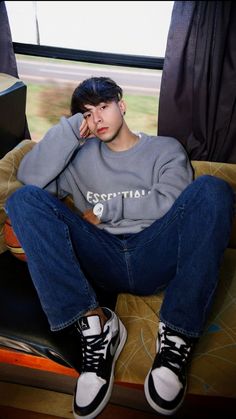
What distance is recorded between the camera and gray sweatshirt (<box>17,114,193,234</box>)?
4.50 feet

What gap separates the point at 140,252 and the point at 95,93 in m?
0.68

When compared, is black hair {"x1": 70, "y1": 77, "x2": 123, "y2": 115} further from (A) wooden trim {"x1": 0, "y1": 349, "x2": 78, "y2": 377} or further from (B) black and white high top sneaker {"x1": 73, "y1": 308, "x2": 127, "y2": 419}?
(A) wooden trim {"x1": 0, "y1": 349, "x2": 78, "y2": 377}

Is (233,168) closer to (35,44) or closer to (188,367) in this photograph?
(188,367)

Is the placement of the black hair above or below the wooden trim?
above

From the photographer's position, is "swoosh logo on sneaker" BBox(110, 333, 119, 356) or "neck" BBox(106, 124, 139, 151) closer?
"swoosh logo on sneaker" BBox(110, 333, 119, 356)

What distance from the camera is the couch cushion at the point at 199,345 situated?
1.10 metres

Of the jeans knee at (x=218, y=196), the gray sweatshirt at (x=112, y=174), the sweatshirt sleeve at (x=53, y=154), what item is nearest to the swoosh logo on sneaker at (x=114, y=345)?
the gray sweatshirt at (x=112, y=174)

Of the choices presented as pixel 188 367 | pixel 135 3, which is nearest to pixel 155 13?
pixel 135 3

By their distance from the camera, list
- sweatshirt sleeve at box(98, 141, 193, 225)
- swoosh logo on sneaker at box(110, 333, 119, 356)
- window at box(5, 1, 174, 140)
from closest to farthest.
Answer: swoosh logo on sneaker at box(110, 333, 119, 356)
sweatshirt sleeve at box(98, 141, 193, 225)
window at box(5, 1, 174, 140)

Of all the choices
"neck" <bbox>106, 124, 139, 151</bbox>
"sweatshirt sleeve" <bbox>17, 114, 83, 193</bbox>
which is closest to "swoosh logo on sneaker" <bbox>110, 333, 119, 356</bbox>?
"sweatshirt sleeve" <bbox>17, 114, 83, 193</bbox>

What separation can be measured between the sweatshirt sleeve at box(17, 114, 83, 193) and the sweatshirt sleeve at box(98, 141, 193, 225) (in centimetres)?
25

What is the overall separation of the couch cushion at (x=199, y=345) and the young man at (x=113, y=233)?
0.06 meters

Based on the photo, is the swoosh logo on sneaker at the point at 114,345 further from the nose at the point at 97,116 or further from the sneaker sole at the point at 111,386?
the nose at the point at 97,116

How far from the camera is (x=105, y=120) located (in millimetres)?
1436
